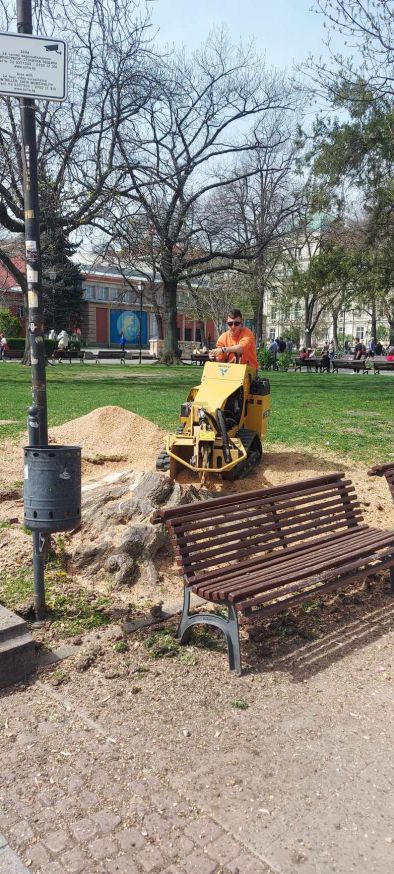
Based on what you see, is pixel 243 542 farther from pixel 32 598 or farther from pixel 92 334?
pixel 92 334

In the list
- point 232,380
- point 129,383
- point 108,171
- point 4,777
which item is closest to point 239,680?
point 4,777

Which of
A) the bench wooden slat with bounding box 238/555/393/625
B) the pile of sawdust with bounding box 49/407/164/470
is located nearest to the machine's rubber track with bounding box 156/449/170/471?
the pile of sawdust with bounding box 49/407/164/470

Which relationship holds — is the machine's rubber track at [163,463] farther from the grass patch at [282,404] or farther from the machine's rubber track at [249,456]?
the grass patch at [282,404]

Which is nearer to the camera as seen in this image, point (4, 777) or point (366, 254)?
point (4, 777)

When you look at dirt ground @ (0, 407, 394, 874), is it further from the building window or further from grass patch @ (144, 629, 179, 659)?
the building window

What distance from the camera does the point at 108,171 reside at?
16.0m

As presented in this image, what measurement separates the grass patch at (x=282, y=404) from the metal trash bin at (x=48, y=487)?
5495 millimetres

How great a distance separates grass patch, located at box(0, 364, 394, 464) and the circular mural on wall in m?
43.9

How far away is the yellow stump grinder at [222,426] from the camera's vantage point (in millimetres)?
6863

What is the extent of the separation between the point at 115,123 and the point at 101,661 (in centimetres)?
1582

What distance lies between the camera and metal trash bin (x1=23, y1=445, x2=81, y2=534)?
3.77 m

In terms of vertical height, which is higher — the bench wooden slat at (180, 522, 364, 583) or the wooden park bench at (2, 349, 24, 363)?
the wooden park bench at (2, 349, 24, 363)

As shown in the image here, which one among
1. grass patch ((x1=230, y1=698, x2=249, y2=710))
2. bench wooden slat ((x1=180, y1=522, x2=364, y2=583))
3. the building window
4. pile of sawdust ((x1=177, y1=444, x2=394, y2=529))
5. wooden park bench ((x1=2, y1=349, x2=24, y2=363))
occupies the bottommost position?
grass patch ((x1=230, y1=698, x2=249, y2=710))

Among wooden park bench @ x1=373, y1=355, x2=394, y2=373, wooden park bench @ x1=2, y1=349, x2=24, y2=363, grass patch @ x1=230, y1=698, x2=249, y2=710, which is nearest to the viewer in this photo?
grass patch @ x1=230, y1=698, x2=249, y2=710
